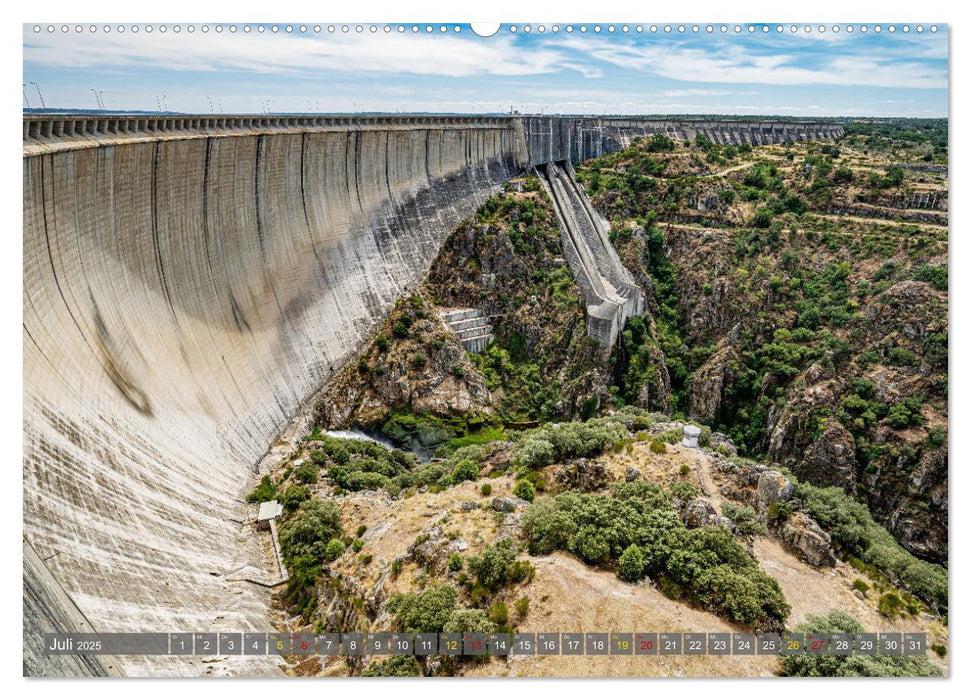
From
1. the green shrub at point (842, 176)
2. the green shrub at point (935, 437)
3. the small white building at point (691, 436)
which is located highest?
the green shrub at point (842, 176)

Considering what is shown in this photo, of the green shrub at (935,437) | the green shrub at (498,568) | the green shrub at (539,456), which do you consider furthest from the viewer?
the green shrub at (935,437)

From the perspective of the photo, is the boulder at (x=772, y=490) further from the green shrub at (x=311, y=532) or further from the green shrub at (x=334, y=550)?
the green shrub at (x=311, y=532)

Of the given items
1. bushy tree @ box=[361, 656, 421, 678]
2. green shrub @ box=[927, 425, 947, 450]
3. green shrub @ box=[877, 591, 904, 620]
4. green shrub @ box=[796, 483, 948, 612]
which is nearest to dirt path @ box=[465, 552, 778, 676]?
bushy tree @ box=[361, 656, 421, 678]

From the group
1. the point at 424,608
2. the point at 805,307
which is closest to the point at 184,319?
the point at 424,608

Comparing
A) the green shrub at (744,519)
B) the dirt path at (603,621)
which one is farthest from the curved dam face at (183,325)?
the green shrub at (744,519)

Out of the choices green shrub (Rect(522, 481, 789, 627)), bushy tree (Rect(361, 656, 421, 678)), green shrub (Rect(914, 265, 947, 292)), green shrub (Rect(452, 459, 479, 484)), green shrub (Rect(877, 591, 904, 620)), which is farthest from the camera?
green shrub (Rect(914, 265, 947, 292))

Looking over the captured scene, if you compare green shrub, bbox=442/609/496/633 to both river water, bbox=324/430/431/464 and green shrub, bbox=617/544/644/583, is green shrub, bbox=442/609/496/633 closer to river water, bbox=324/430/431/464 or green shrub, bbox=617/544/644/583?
green shrub, bbox=617/544/644/583
